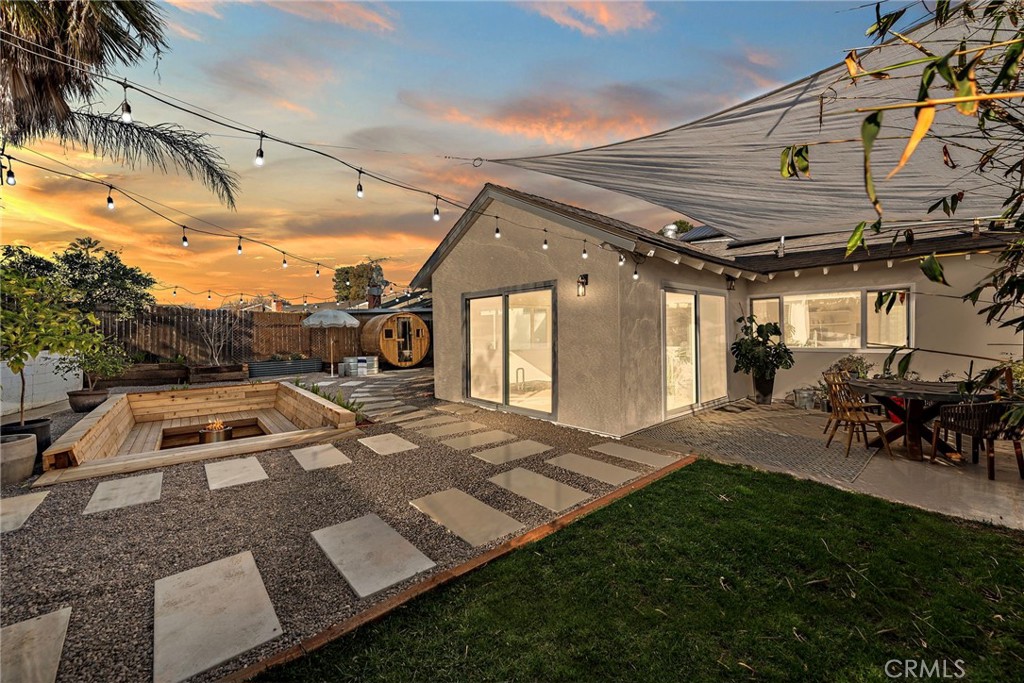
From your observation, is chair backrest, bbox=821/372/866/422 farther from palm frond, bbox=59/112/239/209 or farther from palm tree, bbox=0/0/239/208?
palm frond, bbox=59/112/239/209

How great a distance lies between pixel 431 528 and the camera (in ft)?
10.7

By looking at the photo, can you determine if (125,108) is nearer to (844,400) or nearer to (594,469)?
(594,469)

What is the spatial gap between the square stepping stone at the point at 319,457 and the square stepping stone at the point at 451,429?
1235 mm

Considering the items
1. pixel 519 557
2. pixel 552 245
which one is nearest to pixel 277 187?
pixel 552 245

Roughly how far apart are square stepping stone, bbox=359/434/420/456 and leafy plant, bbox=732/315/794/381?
5.85 metres

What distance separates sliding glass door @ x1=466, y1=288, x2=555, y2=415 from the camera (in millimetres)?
6680

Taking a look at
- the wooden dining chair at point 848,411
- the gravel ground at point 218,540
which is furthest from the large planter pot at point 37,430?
the wooden dining chair at point 848,411

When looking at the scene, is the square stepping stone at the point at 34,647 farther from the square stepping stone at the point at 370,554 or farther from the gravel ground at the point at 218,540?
the square stepping stone at the point at 370,554

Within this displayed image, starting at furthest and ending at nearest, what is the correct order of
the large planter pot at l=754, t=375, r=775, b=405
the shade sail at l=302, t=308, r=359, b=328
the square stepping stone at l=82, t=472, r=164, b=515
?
1. the shade sail at l=302, t=308, r=359, b=328
2. the large planter pot at l=754, t=375, r=775, b=405
3. the square stepping stone at l=82, t=472, r=164, b=515

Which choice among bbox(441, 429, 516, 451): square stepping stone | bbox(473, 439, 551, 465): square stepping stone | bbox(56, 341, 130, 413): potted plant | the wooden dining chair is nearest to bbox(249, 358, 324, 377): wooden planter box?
bbox(56, 341, 130, 413): potted plant

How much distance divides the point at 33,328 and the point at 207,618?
4184 mm

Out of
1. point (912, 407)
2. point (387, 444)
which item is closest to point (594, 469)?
point (387, 444)

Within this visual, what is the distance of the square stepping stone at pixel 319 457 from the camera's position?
4.70 m

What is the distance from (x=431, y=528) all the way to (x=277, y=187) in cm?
618
